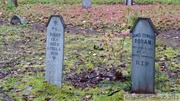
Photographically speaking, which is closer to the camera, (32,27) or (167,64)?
(167,64)

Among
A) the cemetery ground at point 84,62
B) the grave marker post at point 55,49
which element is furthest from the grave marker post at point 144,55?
the grave marker post at point 55,49

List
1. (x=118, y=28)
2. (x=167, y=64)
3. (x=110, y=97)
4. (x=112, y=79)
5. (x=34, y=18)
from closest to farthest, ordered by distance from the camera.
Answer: (x=110, y=97)
(x=112, y=79)
(x=167, y=64)
(x=118, y=28)
(x=34, y=18)

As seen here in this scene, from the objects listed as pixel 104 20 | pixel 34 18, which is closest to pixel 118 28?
pixel 104 20

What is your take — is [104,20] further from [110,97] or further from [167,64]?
[110,97]

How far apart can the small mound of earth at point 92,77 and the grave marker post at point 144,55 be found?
895 mm

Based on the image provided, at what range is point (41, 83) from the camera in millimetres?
6074

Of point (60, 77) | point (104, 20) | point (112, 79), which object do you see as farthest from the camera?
point (104, 20)

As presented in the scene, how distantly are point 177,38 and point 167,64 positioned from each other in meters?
3.68

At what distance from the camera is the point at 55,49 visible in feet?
19.2

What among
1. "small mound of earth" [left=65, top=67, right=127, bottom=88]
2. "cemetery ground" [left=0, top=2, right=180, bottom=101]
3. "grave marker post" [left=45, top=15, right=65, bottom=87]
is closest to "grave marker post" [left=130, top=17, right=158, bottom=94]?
"cemetery ground" [left=0, top=2, right=180, bottom=101]

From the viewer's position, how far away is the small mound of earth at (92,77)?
624 cm

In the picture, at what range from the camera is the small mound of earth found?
6242 millimetres

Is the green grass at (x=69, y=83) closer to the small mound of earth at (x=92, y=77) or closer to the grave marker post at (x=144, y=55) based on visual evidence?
the small mound of earth at (x=92, y=77)

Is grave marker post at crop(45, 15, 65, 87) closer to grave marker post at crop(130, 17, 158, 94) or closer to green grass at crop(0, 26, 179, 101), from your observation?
green grass at crop(0, 26, 179, 101)
